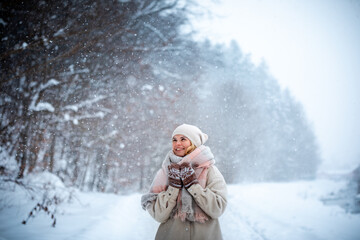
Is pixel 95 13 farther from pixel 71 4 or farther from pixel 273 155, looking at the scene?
pixel 273 155

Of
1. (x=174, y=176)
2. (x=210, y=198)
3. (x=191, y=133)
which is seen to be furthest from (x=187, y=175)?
(x=191, y=133)

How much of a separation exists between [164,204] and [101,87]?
5.37 meters

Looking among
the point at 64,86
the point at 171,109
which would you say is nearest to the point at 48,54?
the point at 64,86

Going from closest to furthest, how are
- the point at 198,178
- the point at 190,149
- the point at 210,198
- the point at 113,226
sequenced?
1. the point at 210,198
2. the point at 198,178
3. the point at 190,149
4. the point at 113,226

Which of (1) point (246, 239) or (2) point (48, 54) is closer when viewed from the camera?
(1) point (246, 239)

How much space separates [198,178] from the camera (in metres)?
1.72

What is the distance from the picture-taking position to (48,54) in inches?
188

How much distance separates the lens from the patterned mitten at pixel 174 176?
1613 millimetres

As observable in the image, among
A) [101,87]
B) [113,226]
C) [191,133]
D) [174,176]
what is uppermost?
[101,87]

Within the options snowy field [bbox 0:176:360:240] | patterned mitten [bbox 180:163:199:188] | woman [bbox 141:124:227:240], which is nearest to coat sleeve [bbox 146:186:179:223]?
woman [bbox 141:124:227:240]

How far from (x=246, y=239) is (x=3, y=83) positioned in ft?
19.9

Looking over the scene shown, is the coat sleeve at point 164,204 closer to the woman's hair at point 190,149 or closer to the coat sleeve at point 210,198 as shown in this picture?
the coat sleeve at point 210,198

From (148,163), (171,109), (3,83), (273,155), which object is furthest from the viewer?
(273,155)

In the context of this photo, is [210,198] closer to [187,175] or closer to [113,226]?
[187,175]
